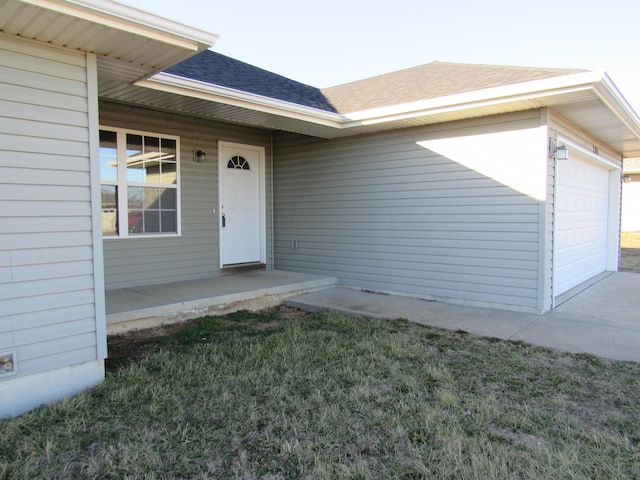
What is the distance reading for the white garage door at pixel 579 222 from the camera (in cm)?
618

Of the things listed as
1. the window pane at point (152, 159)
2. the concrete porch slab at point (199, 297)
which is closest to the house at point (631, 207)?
the concrete porch slab at point (199, 297)

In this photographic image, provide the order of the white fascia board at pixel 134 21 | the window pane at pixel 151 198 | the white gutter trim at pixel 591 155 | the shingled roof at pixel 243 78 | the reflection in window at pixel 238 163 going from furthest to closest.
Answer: the reflection in window at pixel 238 163 → the window pane at pixel 151 198 → the white gutter trim at pixel 591 155 → the shingled roof at pixel 243 78 → the white fascia board at pixel 134 21

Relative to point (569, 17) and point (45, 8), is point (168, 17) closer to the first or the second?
point (45, 8)

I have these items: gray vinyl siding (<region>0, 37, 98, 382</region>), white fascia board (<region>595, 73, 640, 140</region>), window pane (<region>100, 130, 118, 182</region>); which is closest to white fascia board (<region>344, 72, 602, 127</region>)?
white fascia board (<region>595, 73, 640, 140</region>)

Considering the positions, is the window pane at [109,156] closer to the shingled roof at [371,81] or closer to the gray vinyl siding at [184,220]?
the gray vinyl siding at [184,220]

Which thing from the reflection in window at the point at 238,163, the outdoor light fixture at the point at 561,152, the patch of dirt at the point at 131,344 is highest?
the reflection in window at the point at 238,163

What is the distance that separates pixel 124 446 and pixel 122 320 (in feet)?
8.10

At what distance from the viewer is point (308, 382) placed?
3367 mm

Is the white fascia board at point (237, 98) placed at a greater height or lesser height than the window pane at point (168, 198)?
greater

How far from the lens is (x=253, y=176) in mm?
8008

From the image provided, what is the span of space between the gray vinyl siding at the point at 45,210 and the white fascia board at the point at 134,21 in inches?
21.3

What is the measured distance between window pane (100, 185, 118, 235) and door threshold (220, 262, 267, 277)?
6.34 ft

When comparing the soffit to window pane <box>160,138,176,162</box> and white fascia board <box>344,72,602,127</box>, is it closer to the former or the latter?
window pane <box>160,138,176,162</box>

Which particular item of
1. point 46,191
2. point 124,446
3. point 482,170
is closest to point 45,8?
point 46,191
